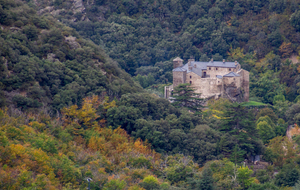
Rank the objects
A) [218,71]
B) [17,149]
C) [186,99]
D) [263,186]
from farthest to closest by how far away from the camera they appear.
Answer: [218,71] → [186,99] → [263,186] → [17,149]

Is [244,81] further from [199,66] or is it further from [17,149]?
[17,149]

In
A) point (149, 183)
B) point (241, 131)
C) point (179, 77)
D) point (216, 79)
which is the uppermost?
point (179, 77)

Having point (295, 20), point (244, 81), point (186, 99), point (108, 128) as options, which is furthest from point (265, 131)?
point (295, 20)

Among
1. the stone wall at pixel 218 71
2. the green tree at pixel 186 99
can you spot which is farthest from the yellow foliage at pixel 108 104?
the stone wall at pixel 218 71

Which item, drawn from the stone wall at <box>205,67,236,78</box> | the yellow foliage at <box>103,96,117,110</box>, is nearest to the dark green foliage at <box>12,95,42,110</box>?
the yellow foliage at <box>103,96,117,110</box>

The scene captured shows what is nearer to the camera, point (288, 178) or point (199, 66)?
point (288, 178)

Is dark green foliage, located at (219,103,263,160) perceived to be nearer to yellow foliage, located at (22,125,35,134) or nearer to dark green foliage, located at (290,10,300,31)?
yellow foliage, located at (22,125,35,134)

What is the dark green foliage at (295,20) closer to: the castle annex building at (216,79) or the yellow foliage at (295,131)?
the castle annex building at (216,79)

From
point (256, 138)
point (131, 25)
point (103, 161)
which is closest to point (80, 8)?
point (131, 25)

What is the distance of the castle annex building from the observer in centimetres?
5772

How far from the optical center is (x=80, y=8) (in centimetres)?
7869

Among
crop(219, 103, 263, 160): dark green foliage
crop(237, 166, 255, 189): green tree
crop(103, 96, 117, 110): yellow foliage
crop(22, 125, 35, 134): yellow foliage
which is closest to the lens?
crop(22, 125, 35, 134): yellow foliage

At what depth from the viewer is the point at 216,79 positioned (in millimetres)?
57875

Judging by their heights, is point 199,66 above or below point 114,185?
above
